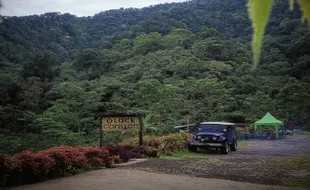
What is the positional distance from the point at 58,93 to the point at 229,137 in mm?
20031

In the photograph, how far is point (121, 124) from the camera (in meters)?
11.7

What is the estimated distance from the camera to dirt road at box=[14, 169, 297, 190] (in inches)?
258

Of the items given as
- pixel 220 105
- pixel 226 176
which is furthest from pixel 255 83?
pixel 226 176

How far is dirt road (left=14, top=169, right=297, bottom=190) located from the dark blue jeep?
20.1 ft

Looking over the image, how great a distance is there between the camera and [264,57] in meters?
47.5

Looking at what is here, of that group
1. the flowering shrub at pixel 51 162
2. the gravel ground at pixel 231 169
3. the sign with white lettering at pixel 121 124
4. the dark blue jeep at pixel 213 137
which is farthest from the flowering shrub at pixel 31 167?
the dark blue jeep at pixel 213 137

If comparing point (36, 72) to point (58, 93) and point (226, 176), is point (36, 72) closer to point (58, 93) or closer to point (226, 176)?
point (58, 93)

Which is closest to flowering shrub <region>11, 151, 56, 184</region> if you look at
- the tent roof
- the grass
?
the grass

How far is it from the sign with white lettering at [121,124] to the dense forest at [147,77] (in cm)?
211

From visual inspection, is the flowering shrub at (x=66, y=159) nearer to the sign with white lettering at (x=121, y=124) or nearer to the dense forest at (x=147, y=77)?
the dense forest at (x=147, y=77)

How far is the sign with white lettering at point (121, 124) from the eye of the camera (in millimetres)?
11680

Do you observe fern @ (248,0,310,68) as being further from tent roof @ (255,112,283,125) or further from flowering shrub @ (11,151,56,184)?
tent roof @ (255,112,283,125)

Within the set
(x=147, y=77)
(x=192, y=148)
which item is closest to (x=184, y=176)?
(x=192, y=148)

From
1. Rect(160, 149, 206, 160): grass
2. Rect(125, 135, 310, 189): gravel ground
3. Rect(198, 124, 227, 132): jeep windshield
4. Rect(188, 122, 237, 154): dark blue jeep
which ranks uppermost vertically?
Rect(198, 124, 227, 132): jeep windshield
